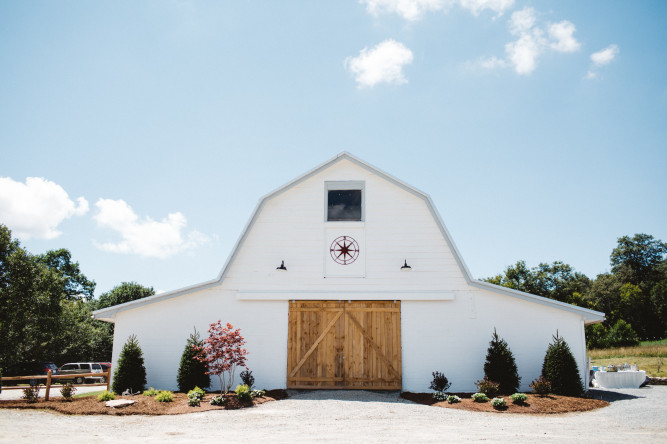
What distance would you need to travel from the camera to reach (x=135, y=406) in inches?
416

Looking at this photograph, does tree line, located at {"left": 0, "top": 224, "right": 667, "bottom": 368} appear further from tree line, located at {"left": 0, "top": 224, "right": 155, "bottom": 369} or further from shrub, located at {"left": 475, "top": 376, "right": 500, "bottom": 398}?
shrub, located at {"left": 475, "top": 376, "right": 500, "bottom": 398}

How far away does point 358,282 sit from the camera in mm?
14039

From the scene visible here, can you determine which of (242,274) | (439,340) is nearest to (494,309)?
(439,340)

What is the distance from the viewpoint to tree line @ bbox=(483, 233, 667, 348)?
50.1 m

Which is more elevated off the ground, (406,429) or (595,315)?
(595,315)

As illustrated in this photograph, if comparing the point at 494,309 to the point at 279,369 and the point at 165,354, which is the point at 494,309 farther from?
the point at 165,354

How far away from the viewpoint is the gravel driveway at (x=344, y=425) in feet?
24.2

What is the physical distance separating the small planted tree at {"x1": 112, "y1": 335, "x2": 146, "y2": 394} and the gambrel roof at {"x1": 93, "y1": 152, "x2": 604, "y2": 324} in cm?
138

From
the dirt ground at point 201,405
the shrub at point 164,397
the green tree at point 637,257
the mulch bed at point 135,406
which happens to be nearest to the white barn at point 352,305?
the dirt ground at point 201,405

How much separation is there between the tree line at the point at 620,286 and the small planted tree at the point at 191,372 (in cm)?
3914

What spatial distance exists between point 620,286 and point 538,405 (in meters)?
52.6

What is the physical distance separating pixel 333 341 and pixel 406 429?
227 inches

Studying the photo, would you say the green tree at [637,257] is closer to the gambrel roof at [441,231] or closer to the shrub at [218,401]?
the gambrel roof at [441,231]

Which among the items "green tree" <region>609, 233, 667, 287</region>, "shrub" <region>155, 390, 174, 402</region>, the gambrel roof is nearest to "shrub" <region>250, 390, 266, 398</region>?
"shrub" <region>155, 390, 174, 402</region>
